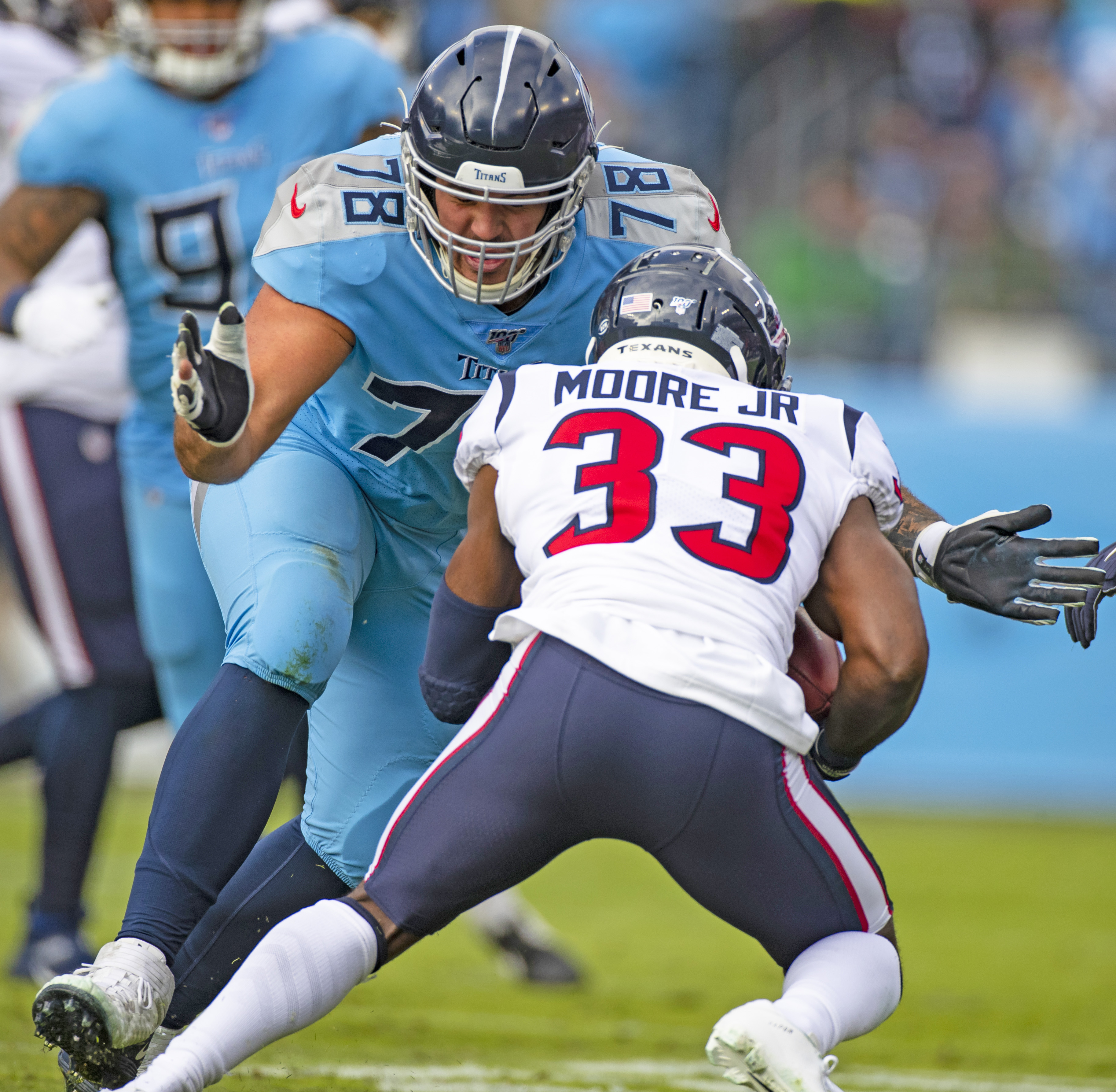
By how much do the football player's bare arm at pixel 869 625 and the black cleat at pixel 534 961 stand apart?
2.40 metres

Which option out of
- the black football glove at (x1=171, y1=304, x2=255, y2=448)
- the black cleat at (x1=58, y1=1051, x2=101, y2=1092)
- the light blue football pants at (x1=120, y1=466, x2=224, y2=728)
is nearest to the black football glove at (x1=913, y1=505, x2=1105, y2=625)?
the black football glove at (x1=171, y1=304, x2=255, y2=448)

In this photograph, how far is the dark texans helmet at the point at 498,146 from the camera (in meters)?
2.65

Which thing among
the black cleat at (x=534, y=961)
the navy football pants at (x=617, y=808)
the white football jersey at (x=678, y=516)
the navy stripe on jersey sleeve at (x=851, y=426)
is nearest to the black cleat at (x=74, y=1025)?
the navy football pants at (x=617, y=808)

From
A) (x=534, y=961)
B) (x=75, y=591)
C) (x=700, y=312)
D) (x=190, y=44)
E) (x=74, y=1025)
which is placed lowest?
(x=534, y=961)

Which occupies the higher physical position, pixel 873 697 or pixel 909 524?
pixel 909 524

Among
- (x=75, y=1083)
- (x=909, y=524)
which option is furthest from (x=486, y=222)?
(x=75, y=1083)

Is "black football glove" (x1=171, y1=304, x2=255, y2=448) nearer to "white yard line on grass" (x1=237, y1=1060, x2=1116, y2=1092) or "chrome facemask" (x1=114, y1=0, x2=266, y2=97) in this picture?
"white yard line on grass" (x1=237, y1=1060, x2=1116, y2=1092)

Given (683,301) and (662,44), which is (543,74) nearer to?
(683,301)

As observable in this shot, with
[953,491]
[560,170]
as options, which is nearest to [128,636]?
[560,170]

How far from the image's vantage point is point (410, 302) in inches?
110

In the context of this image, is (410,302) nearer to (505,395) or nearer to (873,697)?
(505,395)

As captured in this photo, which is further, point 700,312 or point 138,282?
point 138,282

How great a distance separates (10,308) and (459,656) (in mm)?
2082

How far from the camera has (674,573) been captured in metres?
2.27
